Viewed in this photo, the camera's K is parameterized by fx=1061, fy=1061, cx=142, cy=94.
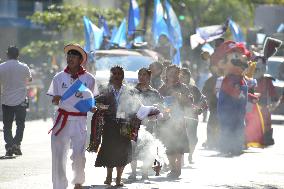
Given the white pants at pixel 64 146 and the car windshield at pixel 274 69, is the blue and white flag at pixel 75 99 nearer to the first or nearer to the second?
the white pants at pixel 64 146

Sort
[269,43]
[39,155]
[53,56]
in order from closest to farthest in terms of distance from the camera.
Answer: [39,155] < [269,43] < [53,56]

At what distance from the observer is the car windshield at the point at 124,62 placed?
74.0ft

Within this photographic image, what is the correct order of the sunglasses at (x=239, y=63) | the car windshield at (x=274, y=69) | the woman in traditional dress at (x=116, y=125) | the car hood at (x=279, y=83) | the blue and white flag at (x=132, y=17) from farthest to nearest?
the car windshield at (x=274, y=69), the car hood at (x=279, y=83), the blue and white flag at (x=132, y=17), the sunglasses at (x=239, y=63), the woman in traditional dress at (x=116, y=125)

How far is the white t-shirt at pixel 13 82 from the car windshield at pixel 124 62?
4.87m

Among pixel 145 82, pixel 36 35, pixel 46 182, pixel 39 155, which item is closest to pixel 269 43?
pixel 39 155

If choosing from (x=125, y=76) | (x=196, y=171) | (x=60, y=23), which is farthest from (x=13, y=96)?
(x=60, y=23)

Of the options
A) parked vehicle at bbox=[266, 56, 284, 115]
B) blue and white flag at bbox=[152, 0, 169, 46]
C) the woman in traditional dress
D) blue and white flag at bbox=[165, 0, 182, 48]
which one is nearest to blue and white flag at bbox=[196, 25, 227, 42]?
blue and white flag at bbox=[165, 0, 182, 48]

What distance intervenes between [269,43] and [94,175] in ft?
30.6

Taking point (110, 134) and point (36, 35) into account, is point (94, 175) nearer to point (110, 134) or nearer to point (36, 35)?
point (110, 134)

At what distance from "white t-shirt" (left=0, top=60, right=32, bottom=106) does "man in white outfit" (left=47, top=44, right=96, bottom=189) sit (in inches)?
231

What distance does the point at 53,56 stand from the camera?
42656 mm

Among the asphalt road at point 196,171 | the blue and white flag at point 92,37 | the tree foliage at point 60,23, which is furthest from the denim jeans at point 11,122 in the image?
the tree foliage at point 60,23

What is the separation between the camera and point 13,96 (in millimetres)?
17641

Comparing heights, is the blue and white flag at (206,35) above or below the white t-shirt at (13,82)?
above
